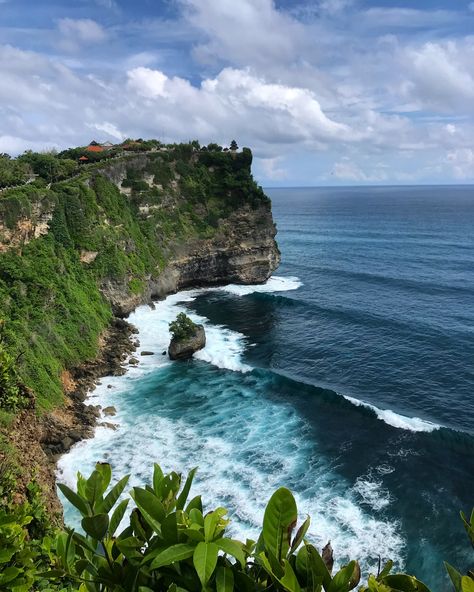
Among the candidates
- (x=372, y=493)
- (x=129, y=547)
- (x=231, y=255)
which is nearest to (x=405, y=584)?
(x=129, y=547)

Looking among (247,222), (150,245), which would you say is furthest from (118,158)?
(247,222)

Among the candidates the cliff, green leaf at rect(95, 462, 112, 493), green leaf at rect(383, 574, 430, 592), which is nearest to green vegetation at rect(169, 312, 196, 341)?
the cliff

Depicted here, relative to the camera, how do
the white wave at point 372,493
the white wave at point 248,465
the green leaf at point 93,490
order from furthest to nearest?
the white wave at point 372,493
the white wave at point 248,465
the green leaf at point 93,490

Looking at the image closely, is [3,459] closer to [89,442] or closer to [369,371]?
[89,442]

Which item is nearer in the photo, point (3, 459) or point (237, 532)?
point (3, 459)

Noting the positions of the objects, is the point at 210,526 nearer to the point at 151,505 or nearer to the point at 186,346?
the point at 151,505

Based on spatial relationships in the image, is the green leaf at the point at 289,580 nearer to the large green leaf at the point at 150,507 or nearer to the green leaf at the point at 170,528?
the green leaf at the point at 170,528

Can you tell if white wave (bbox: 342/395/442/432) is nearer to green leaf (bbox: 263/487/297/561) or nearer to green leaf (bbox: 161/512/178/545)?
green leaf (bbox: 263/487/297/561)

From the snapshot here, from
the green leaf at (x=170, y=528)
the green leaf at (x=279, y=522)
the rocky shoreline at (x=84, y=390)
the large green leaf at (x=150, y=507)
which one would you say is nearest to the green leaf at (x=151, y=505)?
the large green leaf at (x=150, y=507)
